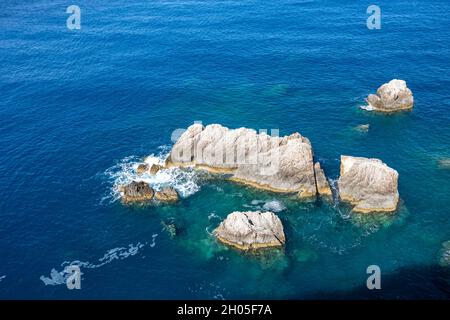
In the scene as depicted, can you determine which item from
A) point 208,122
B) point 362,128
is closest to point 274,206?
point 208,122

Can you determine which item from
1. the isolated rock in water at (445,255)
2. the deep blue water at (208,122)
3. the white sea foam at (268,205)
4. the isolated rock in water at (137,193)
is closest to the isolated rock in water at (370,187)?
the deep blue water at (208,122)

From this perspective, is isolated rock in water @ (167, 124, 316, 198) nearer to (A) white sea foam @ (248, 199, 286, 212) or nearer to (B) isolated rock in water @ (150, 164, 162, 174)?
(B) isolated rock in water @ (150, 164, 162, 174)

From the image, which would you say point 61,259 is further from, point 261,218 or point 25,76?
point 25,76

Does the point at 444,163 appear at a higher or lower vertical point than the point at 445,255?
higher

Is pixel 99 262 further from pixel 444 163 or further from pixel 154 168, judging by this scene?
pixel 444 163

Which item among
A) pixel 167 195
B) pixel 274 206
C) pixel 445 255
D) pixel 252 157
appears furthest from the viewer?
pixel 252 157

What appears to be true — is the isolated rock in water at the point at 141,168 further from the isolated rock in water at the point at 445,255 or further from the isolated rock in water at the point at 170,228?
the isolated rock in water at the point at 445,255
